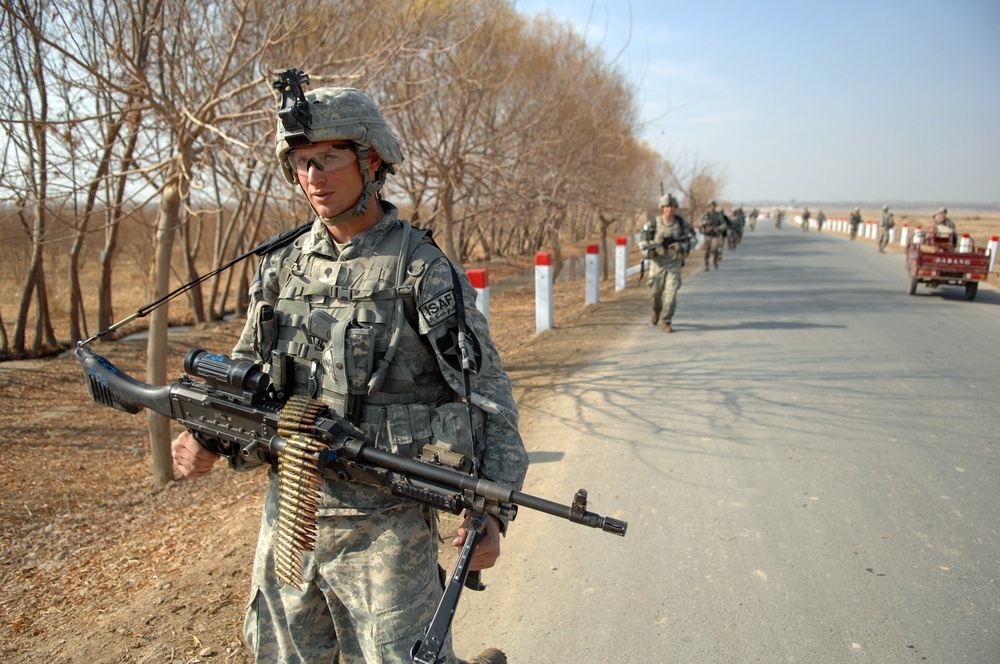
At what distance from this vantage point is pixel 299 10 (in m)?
6.12

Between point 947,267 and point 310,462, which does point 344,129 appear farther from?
point 947,267

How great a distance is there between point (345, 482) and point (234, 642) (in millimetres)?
1282

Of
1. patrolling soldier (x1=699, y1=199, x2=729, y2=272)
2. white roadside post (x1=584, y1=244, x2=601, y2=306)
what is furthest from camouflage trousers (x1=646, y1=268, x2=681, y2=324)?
patrolling soldier (x1=699, y1=199, x2=729, y2=272)

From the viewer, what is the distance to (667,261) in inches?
355

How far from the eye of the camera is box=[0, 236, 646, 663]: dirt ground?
2748 millimetres

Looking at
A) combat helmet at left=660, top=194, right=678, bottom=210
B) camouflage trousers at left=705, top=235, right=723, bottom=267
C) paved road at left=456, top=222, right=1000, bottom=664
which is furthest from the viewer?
camouflage trousers at left=705, top=235, right=723, bottom=267

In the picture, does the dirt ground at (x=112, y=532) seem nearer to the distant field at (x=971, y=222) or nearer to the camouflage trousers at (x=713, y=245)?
the camouflage trousers at (x=713, y=245)

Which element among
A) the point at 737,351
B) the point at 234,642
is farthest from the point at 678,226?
the point at 234,642

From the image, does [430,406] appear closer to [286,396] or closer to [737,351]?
[286,396]

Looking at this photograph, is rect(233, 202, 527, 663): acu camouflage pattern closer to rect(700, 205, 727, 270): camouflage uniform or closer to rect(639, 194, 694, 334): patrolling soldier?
rect(639, 194, 694, 334): patrolling soldier

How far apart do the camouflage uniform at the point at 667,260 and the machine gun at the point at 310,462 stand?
296 inches

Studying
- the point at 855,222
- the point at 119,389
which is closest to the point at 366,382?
the point at 119,389

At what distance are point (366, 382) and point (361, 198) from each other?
53 centimetres

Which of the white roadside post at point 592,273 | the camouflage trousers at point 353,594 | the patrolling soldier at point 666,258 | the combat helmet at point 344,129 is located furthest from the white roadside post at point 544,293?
the camouflage trousers at point 353,594
